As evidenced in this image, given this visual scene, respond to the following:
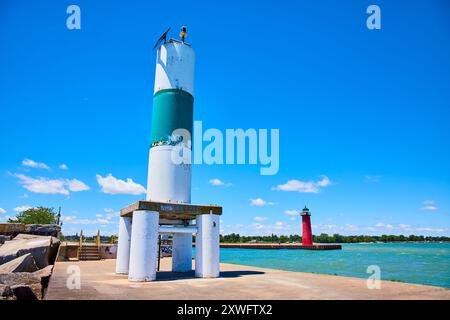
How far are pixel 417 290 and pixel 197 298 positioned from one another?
931cm

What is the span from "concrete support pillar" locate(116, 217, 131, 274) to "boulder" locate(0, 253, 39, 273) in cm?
674

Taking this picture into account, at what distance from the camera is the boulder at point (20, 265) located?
2023cm

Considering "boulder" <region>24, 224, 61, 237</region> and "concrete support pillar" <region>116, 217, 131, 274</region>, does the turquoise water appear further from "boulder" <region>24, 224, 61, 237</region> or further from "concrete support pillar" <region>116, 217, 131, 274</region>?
"boulder" <region>24, 224, 61, 237</region>

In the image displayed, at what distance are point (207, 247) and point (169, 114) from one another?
8.39 m

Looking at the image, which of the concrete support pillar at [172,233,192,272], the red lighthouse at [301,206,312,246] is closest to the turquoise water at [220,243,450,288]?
the red lighthouse at [301,206,312,246]

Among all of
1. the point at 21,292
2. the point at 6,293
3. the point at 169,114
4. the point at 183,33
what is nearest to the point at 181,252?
the point at 169,114

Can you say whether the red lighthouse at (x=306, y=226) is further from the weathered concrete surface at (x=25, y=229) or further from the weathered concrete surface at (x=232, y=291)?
the weathered concrete surface at (x=232, y=291)

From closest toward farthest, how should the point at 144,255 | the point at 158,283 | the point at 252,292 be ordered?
the point at 252,292
the point at 158,283
the point at 144,255

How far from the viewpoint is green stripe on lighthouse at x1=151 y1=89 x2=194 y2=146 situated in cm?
A: 1945

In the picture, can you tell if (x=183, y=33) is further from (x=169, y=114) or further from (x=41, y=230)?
(x=41, y=230)

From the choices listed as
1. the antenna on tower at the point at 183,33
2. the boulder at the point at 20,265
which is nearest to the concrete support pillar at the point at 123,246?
the boulder at the point at 20,265

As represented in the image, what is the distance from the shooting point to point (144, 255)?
15.8 meters
